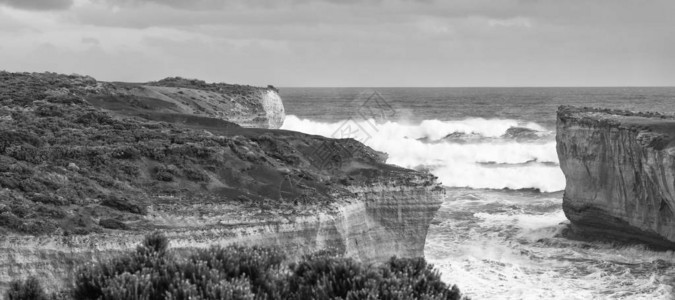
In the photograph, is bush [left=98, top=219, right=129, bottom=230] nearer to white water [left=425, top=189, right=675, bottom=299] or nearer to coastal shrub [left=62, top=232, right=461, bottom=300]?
coastal shrub [left=62, top=232, right=461, bottom=300]

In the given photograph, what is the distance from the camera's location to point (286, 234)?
19.0 meters

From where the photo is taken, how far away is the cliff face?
2742cm

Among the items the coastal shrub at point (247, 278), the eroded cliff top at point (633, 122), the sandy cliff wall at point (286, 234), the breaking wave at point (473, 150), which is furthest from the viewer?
the breaking wave at point (473, 150)

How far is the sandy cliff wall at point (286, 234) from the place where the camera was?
51.6ft

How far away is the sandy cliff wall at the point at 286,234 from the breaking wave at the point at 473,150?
21.9 metres

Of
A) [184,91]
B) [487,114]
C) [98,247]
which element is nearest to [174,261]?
[98,247]

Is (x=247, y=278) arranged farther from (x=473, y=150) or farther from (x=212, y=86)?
(x=473, y=150)

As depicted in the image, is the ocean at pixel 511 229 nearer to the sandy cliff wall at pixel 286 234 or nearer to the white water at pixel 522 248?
the white water at pixel 522 248

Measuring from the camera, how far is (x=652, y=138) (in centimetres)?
2784

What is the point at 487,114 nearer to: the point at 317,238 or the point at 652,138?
the point at 652,138

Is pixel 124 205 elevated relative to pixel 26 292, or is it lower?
elevated

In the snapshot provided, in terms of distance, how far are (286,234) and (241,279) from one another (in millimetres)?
7777

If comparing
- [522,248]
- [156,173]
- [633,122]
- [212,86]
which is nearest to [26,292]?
[156,173]

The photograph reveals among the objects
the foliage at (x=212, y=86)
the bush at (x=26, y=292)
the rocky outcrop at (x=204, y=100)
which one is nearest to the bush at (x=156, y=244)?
the bush at (x=26, y=292)
